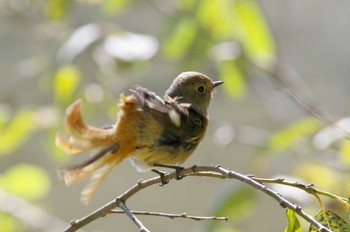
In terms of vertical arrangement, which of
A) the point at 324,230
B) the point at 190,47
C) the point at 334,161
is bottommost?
the point at 324,230

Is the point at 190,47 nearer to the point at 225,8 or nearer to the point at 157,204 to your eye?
the point at 225,8

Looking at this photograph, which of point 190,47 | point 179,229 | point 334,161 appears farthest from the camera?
point 179,229

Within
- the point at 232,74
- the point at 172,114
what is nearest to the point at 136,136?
the point at 172,114

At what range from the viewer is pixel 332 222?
3.71 ft

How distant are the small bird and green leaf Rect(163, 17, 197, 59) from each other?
1.72 feet

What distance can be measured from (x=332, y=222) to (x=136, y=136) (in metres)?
0.56

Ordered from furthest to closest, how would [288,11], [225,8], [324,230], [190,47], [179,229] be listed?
[288,11] < [179,229] < [190,47] < [225,8] < [324,230]

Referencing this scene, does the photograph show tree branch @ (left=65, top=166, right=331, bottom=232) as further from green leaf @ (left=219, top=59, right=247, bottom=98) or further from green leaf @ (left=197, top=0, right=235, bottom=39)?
green leaf @ (left=219, top=59, right=247, bottom=98)

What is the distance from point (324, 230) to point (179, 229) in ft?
11.9

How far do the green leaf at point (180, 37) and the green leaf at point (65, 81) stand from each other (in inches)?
10.2

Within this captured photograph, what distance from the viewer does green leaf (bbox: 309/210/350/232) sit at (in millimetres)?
1118

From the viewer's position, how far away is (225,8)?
2.14 metres

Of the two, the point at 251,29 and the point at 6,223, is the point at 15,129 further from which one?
the point at 251,29

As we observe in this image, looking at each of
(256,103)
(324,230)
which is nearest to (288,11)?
(256,103)
